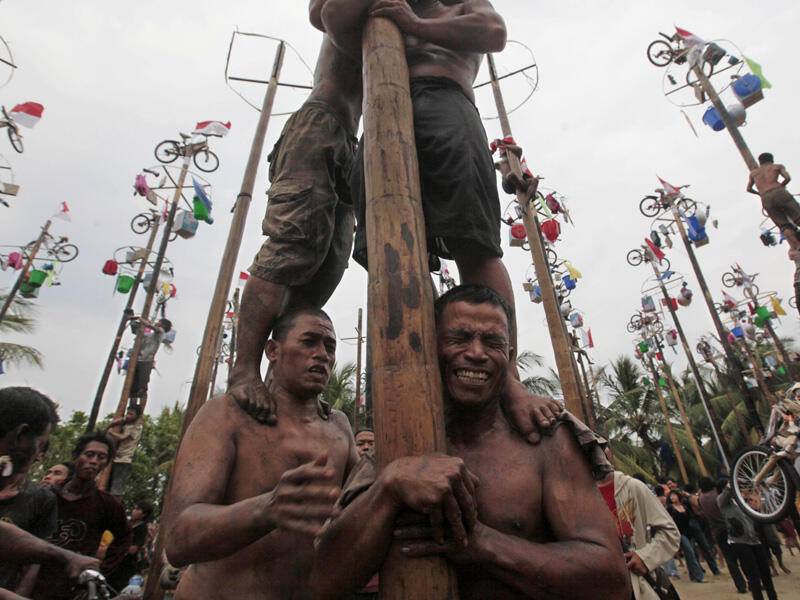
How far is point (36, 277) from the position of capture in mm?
15633

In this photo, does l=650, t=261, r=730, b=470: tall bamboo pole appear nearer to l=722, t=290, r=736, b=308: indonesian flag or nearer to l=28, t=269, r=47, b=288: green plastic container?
l=722, t=290, r=736, b=308: indonesian flag

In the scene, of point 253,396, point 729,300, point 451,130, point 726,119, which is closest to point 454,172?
point 451,130

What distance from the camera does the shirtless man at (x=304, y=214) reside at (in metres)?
2.71

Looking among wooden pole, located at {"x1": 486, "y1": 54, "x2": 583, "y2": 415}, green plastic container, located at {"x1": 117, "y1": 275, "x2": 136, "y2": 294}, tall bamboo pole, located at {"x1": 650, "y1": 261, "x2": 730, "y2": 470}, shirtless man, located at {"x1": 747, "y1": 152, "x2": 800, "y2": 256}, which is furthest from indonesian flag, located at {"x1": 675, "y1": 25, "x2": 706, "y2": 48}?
green plastic container, located at {"x1": 117, "y1": 275, "x2": 136, "y2": 294}

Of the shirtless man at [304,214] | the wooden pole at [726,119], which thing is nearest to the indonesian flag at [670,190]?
the wooden pole at [726,119]

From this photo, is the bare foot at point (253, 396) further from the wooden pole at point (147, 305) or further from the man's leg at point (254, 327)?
the wooden pole at point (147, 305)

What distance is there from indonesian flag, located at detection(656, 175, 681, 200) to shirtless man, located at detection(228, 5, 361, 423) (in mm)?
17107

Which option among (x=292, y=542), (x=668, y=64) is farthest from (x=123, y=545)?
(x=668, y=64)

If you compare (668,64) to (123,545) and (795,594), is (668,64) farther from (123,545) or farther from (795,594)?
(123,545)

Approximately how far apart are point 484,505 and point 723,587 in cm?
1151

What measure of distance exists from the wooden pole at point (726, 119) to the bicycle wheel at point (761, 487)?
5.75 m

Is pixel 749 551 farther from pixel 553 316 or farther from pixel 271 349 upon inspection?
pixel 271 349

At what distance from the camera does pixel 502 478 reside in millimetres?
1872

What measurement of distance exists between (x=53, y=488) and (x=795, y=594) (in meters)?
12.0
